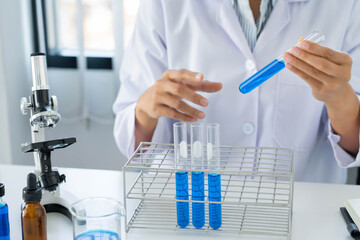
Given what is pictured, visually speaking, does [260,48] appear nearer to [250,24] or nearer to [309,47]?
[250,24]

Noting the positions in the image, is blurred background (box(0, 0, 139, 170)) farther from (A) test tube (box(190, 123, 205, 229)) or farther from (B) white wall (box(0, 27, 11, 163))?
(A) test tube (box(190, 123, 205, 229))

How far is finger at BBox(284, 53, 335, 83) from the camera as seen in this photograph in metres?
1.24

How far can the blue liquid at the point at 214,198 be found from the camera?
1126 millimetres

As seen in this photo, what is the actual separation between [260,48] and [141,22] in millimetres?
452

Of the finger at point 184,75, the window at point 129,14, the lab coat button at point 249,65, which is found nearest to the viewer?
the finger at point 184,75

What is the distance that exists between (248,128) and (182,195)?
0.60 metres

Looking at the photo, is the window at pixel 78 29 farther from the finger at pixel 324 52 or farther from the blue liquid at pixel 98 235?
the blue liquid at pixel 98 235

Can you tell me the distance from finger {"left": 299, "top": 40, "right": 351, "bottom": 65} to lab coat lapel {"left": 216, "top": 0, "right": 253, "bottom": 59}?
397mm

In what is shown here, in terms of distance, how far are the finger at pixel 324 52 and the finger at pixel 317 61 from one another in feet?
0.03

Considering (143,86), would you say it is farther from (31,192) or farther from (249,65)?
(31,192)

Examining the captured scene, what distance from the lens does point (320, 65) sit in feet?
4.10

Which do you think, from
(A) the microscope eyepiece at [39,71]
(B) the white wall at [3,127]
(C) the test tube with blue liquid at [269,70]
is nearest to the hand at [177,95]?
(C) the test tube with blue liquid at [269,70]

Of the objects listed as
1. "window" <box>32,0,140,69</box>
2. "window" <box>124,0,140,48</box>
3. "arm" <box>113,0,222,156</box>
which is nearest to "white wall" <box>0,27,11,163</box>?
"window" <box>32,0,140,69</box>

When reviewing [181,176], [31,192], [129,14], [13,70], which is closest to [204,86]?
[181,176]
